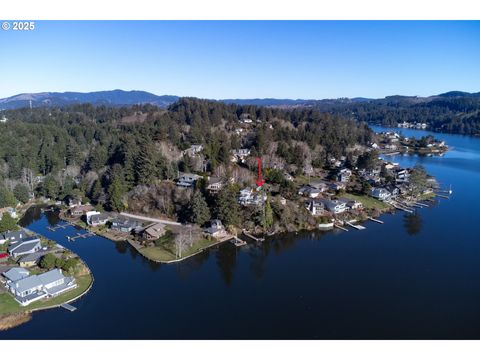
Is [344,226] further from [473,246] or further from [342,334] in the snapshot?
[342,334]

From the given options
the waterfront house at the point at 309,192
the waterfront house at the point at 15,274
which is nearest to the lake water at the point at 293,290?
the waterfront house at the point at 15,274

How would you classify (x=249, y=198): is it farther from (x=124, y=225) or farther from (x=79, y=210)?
(x=79, y=210)

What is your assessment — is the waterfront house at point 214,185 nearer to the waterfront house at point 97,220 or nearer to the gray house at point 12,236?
the waterfront house at point 97,220

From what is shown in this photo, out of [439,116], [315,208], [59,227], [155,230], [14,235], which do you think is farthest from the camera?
[439,116]

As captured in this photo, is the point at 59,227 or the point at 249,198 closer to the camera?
the point at 59,227

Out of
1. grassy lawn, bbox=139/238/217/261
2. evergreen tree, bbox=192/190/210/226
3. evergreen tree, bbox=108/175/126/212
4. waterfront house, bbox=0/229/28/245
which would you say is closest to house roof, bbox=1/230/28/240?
waterfront house, bbox=0/229/28/245

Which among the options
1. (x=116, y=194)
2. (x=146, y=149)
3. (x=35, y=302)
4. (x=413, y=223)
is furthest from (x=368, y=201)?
(x=35, y=302)

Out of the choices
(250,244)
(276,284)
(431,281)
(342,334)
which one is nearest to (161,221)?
(250,244)

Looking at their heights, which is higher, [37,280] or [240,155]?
[240,155]
